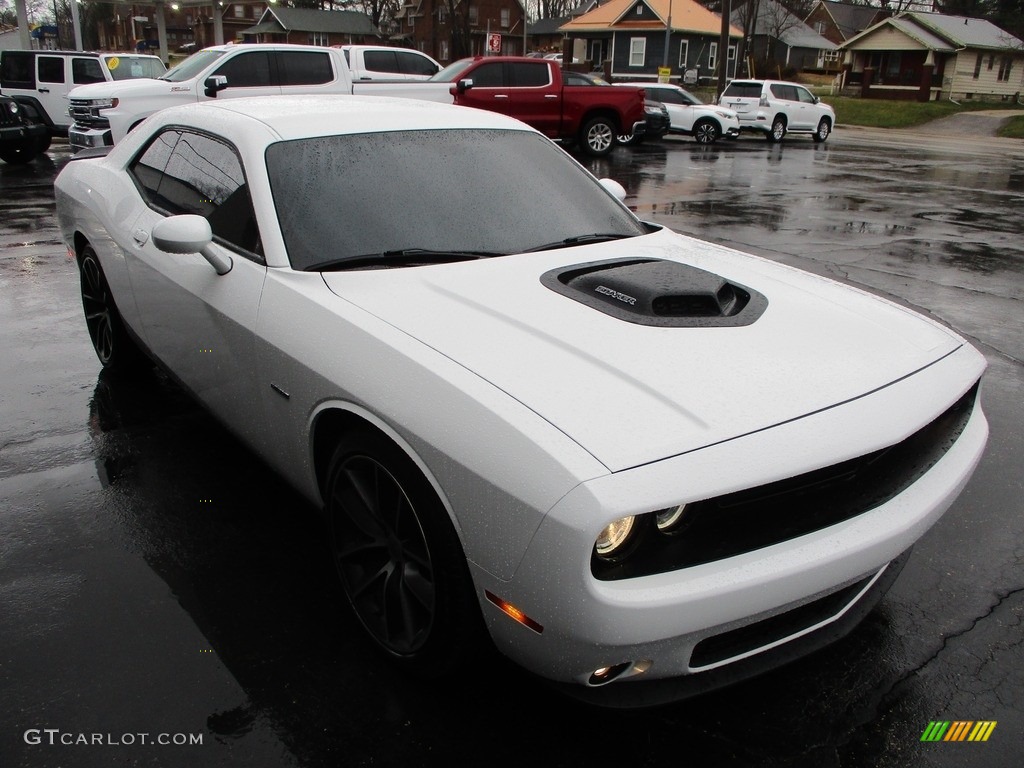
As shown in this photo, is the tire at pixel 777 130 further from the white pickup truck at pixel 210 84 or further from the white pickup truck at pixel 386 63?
the white pickup truck at pixel 210 84

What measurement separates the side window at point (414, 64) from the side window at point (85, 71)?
677 centimetres

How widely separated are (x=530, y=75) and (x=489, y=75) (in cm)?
99

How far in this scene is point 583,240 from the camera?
11.2 ft

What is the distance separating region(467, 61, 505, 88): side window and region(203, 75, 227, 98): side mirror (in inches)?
215

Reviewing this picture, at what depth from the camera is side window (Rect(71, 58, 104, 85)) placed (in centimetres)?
1822

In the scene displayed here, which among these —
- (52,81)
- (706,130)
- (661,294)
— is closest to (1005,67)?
(706,130)

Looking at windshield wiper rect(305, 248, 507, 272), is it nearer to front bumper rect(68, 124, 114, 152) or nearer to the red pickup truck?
front bumper rect(68, 124, 114, 152)

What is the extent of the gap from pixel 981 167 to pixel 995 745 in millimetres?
20931

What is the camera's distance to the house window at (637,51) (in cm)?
5531

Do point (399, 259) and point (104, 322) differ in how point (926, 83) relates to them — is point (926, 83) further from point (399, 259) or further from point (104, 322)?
point (399, 259)

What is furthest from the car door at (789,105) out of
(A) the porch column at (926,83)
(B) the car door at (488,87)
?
(A) the porch column at (926,83)

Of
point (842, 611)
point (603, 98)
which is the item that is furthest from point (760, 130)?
point (842, 611)

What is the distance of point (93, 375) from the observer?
491 centimetres

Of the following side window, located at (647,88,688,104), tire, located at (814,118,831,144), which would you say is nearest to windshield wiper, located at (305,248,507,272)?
side window, located at (647,88,688,104)
